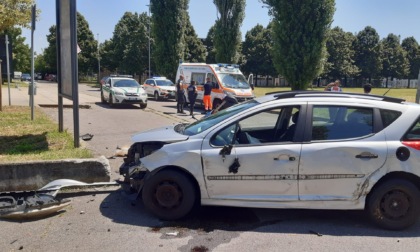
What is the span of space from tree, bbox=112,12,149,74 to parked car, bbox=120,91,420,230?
158 ft

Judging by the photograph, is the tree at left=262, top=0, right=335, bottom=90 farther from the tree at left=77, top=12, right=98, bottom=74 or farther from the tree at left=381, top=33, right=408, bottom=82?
the tree at left=381, top=33, right=408, bottom=82

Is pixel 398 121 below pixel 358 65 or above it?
below

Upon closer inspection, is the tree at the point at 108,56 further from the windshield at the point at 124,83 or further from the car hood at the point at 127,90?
the car hood at the point at 127,90

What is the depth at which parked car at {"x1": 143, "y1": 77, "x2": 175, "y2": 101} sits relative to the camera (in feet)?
84.2

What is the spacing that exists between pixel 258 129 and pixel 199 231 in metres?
1.82

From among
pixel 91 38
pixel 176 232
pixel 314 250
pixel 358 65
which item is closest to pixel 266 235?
pixel 314 250

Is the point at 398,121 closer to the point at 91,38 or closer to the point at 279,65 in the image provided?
the point at 279,65

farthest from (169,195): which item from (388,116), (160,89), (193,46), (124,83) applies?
(193,46)

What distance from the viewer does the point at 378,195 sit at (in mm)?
4449

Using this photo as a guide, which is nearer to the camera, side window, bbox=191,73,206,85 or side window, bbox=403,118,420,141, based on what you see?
side window, bbox=403,118,420,141

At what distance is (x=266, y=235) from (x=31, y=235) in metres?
2.67

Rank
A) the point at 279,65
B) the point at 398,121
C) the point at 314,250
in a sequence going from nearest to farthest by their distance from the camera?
1. the point at 314,250
2. the point at 398,121
3. the point at 279,65

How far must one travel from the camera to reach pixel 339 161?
14.5ft

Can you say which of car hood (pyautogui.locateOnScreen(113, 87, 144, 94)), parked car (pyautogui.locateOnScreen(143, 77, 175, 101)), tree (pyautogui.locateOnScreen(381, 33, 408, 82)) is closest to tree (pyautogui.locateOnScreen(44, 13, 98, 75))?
parked car (pyautogui.locateOnScreen(143, 77, 175, 101))
